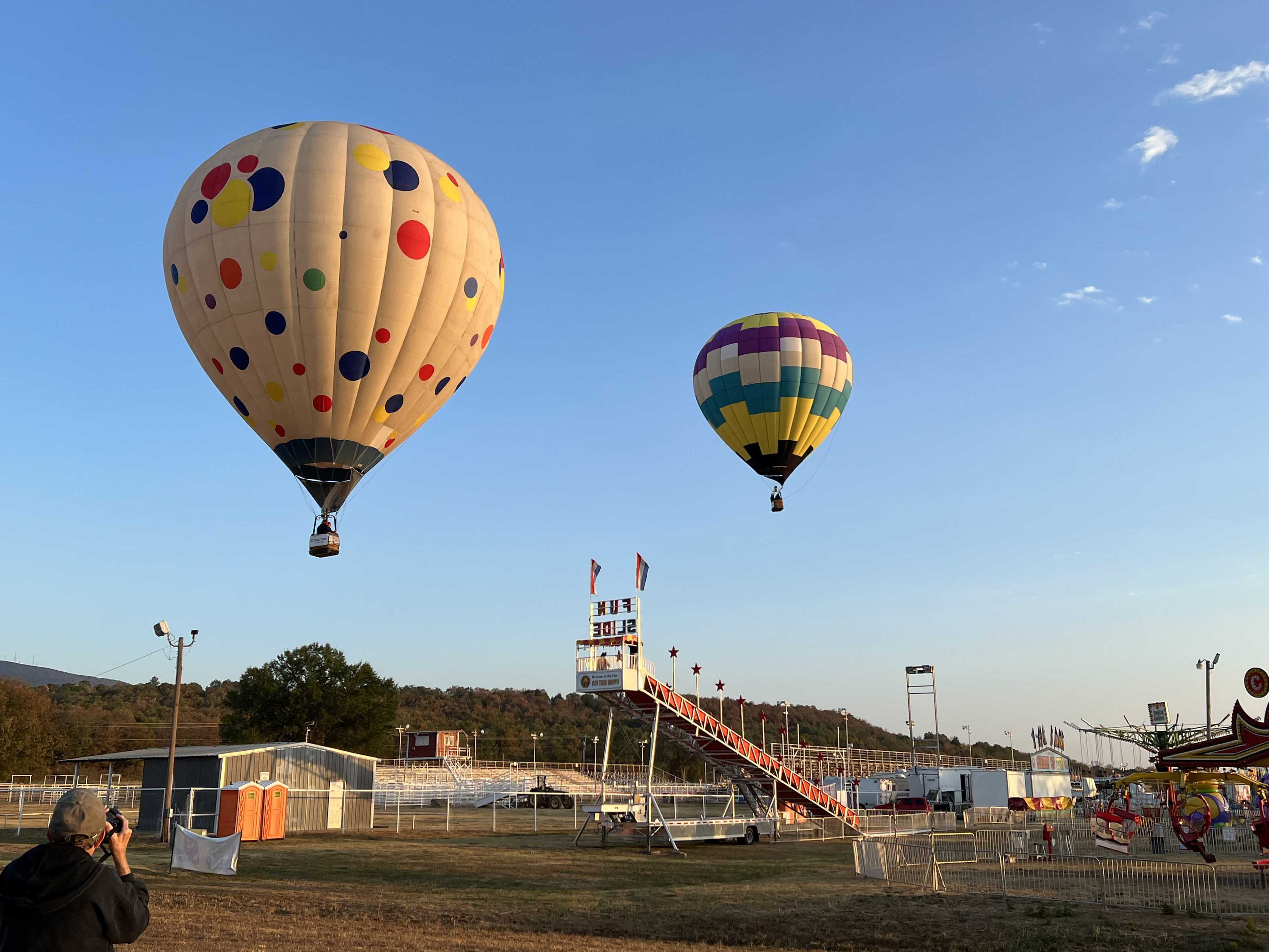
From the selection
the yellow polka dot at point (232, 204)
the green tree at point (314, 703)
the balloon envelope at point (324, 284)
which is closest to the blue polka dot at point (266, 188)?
the balloon envelope at point (324, 284)

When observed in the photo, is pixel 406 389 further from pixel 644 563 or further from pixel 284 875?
pixel 644 563

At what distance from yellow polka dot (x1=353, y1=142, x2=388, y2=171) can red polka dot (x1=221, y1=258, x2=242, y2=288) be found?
12.6 feet

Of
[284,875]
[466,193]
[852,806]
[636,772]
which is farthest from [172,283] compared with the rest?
[636,772]

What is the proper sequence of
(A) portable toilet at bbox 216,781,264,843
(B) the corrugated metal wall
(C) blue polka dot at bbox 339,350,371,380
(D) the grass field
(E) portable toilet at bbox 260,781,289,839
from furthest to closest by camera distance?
(B) the corrugated metal wall
(E) portable toilet at bbox 260,781,289,839
(A) portable toilet at bbox 216,781,264,843
(C) blue polka dot at bbox 339,350,371,380
(D) the grass field

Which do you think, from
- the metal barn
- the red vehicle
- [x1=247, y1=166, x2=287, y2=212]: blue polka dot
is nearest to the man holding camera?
[x1=247, y1=166, x2=287, y2=212]: blue polka dot

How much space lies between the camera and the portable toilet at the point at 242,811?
34.5 m

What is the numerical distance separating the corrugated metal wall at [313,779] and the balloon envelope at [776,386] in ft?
72.7

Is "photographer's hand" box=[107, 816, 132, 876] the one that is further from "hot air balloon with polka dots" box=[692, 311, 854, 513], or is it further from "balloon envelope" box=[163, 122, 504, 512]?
"hot air balloon with polka dots" box=[692, 311, 854, 513]

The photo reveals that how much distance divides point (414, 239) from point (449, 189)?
233cm

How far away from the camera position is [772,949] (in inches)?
601

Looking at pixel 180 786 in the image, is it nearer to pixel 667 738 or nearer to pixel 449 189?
pixel 667 738

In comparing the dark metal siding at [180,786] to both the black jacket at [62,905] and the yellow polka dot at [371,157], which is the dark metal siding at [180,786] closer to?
the yellow polka dot at [371,157]

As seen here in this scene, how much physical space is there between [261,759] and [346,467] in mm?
22720

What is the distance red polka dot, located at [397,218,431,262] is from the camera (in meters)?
24.2
